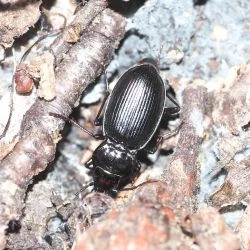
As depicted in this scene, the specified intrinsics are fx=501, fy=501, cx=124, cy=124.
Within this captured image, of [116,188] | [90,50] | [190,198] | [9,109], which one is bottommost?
[116,188]

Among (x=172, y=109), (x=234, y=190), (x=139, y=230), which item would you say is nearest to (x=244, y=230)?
(x=234, y=190)

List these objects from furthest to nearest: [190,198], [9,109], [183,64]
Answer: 1. [183,64]
2. [9,109]
3. [190,198]

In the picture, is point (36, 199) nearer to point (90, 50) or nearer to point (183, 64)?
point (90, 50)

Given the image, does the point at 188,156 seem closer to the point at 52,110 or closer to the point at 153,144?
the point at 153,144

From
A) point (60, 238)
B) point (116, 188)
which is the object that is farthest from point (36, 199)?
point (116, 188)

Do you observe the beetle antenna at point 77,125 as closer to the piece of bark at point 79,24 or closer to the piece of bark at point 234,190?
the piece of bark at point 79,24

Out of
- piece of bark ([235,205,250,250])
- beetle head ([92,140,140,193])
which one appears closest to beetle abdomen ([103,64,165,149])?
beetle head ([92,140,140,193])

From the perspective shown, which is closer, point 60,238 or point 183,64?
point 60,238

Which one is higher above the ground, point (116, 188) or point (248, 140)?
point (248, 140)
